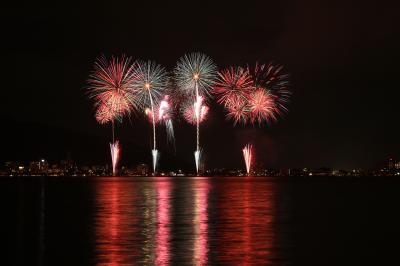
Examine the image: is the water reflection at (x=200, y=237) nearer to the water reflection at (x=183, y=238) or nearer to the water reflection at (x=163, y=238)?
the water reflection at (x=183, y=238)

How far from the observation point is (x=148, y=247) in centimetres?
2906

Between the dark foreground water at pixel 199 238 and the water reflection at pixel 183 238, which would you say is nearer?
the water reflection at pixel 183 238

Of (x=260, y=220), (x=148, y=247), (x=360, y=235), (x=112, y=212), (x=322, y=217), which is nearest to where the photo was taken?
(x=148, y=247)

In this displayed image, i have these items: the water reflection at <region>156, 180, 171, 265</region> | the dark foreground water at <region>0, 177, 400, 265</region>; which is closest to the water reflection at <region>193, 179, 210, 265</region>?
the dark foreground water at <region>0, 177, 400, 265</region>

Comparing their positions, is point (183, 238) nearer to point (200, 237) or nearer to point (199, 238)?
point (199, 238)

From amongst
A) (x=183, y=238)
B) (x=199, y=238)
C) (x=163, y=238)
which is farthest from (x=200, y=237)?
(x=163, y=238)

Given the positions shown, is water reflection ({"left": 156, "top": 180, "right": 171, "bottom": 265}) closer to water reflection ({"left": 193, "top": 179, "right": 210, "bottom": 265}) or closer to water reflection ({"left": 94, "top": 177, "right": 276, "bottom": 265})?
water reflection ({"left": 94, "top": 177, "right": 276, "bottom": 265})

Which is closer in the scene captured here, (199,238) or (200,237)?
(199,238)

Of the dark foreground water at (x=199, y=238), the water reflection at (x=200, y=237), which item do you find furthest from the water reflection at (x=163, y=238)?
the water reflection at (x=200, y=237)

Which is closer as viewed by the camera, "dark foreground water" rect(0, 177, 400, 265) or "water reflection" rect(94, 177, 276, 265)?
"water reflection" rect(94, 177, 276, 265)

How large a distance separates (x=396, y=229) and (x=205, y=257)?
1740 cm

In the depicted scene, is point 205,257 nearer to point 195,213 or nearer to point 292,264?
point 292,264

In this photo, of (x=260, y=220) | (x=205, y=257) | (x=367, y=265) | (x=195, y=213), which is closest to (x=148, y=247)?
(x=205, y=257)

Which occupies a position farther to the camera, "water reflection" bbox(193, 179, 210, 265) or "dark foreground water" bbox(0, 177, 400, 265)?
"dark foreground water" bbox(0, 177, 400, 265)
